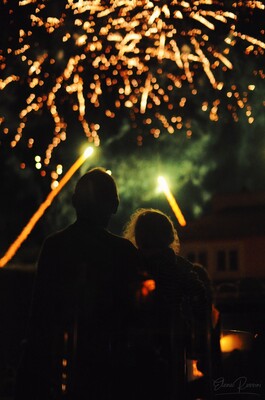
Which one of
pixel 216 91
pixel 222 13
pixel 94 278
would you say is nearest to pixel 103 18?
pixel 222 13

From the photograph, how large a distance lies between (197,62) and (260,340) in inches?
270

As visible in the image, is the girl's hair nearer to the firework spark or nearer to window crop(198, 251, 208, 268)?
the firework spark

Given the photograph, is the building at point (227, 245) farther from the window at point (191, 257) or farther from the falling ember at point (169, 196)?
the falling ember at point (169, 196)

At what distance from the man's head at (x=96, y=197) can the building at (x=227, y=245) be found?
3395 centimetres

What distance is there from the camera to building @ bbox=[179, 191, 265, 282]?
38.8 m

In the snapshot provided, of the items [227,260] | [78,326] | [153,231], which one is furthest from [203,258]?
[78,326]

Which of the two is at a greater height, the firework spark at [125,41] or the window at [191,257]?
the window at [191,257]

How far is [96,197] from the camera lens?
4410 mm

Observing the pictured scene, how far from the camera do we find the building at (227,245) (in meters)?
38.8

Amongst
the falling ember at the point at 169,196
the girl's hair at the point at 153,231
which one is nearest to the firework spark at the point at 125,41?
the girl's hair at the point at 153,231

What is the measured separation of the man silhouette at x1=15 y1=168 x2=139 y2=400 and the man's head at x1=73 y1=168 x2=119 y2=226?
9.6 inches

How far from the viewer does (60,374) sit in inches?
151

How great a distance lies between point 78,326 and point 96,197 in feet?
2.82

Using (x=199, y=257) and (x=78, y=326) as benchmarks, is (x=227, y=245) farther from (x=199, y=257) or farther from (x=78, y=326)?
(x=78, y=326)
